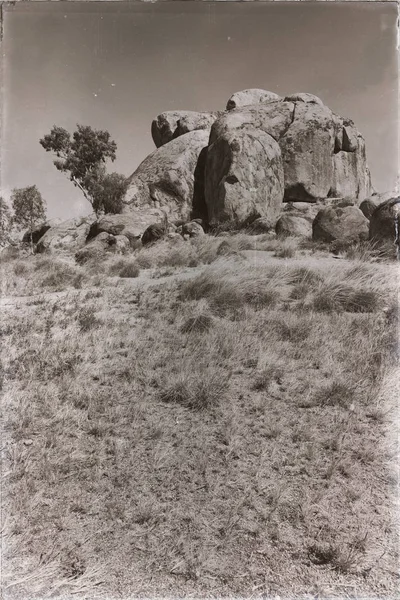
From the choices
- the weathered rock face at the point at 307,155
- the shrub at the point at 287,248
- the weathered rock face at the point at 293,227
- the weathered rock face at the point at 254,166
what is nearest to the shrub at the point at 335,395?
the shrub at the point at 287,248

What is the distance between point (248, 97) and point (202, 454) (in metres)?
27.8

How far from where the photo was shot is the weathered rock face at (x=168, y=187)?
19531mm

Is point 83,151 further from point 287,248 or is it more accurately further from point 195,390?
point 195,390

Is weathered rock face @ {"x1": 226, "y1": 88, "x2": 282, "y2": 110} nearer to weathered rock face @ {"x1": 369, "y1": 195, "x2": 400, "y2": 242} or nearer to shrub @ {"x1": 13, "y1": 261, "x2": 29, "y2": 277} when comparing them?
weathered rock face @ {"x1": 369, "y1": 195, "x2": 400, "y2": 242}

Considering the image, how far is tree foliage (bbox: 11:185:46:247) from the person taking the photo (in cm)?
2592

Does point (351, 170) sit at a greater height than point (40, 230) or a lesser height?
greater

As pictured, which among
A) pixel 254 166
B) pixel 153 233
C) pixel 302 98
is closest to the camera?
pixel 153 233

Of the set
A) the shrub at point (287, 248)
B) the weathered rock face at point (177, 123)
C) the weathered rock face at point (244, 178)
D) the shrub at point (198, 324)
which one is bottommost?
the shrub at point (198, 324)

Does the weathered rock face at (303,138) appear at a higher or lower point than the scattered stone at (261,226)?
higher

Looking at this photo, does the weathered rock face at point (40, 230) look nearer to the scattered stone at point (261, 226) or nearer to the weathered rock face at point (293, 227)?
the scattered stone at point (261, 226)

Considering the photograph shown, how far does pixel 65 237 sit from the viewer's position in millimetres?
18062

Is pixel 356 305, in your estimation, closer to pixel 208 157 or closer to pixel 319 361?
pixel 319 361

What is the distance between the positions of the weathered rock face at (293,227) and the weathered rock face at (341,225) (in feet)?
4.49

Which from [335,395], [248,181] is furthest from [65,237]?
[335,395]
